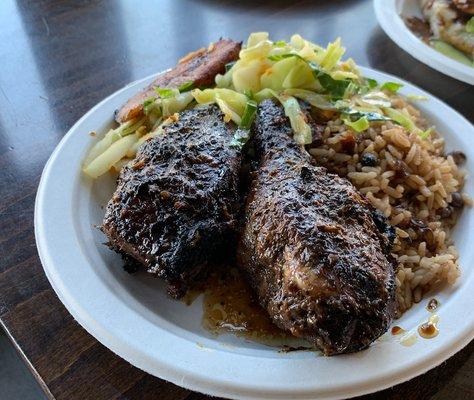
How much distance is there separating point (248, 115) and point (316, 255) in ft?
2.95

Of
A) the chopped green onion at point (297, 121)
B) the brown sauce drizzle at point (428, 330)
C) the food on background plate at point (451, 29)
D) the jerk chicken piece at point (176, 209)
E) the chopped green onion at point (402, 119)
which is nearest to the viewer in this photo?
the brown sauce drizzle at point (428, 330)

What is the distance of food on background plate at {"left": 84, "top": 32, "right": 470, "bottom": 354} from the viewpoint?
135 centimetres

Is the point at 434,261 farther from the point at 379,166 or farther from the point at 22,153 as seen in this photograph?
the point at 22,153

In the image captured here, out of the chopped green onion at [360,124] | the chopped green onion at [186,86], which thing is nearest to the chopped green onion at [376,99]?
the chopped green onion at [360,124]

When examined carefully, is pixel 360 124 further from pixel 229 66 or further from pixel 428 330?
pixel 428 330

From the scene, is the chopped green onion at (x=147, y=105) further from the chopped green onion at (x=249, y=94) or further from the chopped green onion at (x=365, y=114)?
the chopped green onion at (x=365, y=114)

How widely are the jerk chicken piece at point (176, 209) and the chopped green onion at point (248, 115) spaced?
245mm

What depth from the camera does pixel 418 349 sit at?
4.49 feet

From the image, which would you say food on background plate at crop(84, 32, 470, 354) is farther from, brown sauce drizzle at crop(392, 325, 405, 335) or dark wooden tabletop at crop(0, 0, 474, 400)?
dark wooden tabletop at crop(0, 0, 474, 400)

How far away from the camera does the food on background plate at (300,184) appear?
1.35 m

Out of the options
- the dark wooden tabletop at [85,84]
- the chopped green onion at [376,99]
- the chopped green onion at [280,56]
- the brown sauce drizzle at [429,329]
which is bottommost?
the dark wooden tabletop at [85,84]

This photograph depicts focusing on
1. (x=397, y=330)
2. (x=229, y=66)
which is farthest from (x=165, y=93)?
(x=397, y=330)

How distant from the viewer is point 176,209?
5.20 feet

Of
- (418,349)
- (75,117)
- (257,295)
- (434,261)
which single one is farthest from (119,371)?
(75,117)
